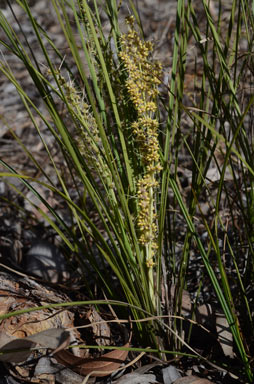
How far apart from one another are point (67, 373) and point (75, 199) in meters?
0.98

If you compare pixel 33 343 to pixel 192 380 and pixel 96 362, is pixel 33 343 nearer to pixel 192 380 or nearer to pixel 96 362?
pixel 96 362

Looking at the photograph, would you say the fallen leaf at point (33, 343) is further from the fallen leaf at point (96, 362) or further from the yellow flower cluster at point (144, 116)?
the yellow flower cluster at point (144, 116)

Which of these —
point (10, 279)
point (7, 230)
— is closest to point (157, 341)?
point (10, 279)

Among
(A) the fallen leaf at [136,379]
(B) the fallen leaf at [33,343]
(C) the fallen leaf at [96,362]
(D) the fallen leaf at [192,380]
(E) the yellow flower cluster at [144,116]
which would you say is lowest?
(A) the fallen leaf at [136,379]

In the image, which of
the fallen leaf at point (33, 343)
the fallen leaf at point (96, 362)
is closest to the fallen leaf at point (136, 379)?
the fallen leaf at point (96, 362)

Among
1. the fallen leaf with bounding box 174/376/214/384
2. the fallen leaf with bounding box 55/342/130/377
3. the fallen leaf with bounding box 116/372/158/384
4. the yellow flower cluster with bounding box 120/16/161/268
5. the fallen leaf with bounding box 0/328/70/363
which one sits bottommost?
the fallen leaf with bounding box 116/372/158/384

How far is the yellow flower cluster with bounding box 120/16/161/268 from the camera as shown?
2.70 ft

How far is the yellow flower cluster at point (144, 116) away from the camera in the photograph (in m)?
0.82

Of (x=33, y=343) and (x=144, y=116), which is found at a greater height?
(x=144, y=116)

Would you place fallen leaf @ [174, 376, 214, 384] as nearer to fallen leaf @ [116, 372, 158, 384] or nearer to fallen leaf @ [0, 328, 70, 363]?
fallen leaf @ [116, 372, 158, 384]

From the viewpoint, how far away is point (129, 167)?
0.86 metres

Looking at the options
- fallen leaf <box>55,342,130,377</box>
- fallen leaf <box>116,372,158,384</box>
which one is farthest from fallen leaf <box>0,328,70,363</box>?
fallen leaf <box>116,372,158,384</box>

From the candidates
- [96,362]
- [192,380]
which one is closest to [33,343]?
[96,362]

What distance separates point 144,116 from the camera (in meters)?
0.83
